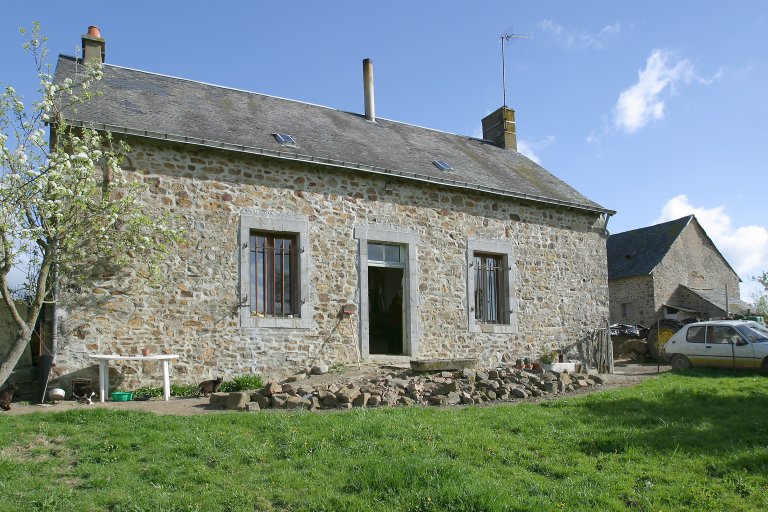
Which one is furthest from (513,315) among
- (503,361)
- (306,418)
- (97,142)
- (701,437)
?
(97,142)

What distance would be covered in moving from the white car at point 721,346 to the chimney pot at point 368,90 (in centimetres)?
852

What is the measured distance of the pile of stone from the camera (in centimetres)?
859

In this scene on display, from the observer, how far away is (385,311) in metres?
14.6

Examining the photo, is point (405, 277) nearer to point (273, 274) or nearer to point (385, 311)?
point (385, 311)

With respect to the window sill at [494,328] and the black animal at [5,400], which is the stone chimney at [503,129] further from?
the black animal at [5,400]

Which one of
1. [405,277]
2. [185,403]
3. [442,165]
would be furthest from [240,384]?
[442,165]

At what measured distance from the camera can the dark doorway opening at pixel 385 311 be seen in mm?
13867

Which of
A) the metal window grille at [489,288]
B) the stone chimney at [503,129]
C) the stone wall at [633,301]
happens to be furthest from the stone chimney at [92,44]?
the stone wall at [633,301]

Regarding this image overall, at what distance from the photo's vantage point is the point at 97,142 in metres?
9.45

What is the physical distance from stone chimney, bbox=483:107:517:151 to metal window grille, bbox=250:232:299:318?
8.60m

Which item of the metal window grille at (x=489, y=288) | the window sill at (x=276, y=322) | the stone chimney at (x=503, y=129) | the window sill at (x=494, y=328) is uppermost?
the stone chimney at (x=503, y=129)

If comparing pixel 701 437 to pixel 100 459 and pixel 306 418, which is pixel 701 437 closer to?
pixel 306 418

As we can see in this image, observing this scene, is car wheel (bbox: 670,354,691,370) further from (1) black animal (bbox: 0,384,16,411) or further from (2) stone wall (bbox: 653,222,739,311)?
(1) black animal (bbox: 0,384,16,411)

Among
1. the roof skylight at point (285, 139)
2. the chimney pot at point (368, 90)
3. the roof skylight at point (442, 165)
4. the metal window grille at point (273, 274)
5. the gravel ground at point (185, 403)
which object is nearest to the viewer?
the gravel ground at point (185, 403)
